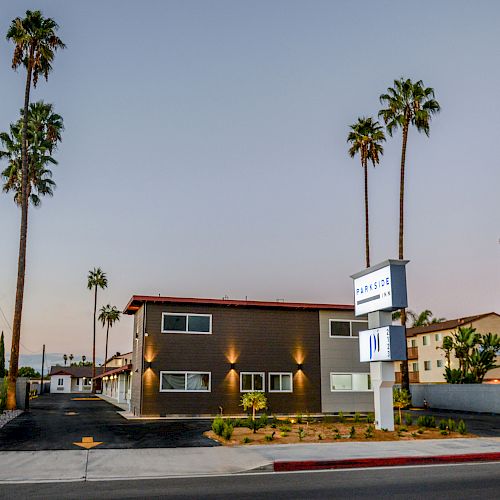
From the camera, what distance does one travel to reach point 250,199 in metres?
39.3

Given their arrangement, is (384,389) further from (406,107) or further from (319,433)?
(406,107)

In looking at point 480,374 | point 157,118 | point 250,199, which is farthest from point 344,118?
point 480,374

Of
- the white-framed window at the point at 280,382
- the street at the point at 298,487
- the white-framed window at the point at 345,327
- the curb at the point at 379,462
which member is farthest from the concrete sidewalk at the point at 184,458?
the white-framed window at the point at 345,327

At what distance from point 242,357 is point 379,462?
1821 cm

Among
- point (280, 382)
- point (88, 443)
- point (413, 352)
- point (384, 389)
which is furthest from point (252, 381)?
point (413, 352)

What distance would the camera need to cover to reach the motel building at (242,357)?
31.0m

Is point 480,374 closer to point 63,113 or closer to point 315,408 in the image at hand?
point 315,408

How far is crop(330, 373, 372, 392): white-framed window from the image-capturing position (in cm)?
3375

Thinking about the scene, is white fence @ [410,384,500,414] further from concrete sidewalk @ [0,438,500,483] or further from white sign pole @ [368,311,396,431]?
concrete sidewalk @ [0,438,500,483]

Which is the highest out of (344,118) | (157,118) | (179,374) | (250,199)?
(344,118)

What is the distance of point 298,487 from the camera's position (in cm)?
1145

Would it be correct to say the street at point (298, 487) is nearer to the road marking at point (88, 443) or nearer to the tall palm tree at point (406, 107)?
the road marking at point (88, 443)

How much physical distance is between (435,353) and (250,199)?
1244 inches

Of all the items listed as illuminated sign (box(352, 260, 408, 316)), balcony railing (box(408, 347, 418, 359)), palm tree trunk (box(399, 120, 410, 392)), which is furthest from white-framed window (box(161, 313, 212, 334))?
balcony railing (box(408, 347, 418, 359))
